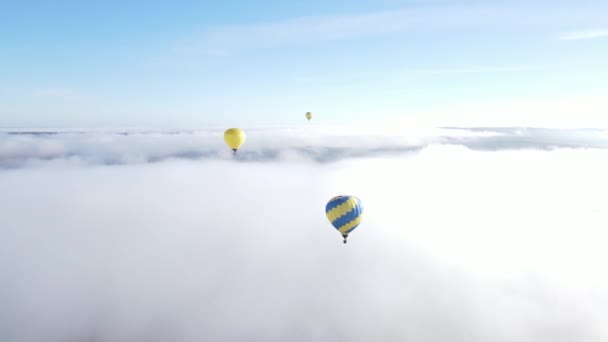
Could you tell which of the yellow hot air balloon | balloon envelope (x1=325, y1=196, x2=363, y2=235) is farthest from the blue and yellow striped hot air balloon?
the yellow hot air balloon

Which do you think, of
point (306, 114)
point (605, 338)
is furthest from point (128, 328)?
point (605, 338)

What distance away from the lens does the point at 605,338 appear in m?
200

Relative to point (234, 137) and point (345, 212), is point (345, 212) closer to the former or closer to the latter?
point (345, 212)

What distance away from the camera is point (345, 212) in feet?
177

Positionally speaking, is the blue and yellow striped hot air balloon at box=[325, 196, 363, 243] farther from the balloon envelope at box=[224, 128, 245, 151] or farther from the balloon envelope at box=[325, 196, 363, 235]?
the balloon envelope at box=[224, 128, 245, 151]

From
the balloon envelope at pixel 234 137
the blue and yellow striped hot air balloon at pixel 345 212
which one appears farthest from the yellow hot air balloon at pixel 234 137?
the blue and yellow striped hot air balloon at pixel 345 212

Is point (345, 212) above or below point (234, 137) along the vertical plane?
below

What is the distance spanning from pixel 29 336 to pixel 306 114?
20205 centimetres

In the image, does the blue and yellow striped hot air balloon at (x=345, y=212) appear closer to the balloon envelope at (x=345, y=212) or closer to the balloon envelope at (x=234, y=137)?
the balloon envelope at (x=345, y=212)

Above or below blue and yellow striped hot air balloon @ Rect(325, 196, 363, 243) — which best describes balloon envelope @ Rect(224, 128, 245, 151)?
A: above

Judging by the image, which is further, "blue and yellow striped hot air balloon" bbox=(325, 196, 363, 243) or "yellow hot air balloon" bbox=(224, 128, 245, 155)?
"yellow hot air balloon" bbox=(224, 128, 245, 155)

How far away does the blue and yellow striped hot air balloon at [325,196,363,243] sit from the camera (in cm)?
5400

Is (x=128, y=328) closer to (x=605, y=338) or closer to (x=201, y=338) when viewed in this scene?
(x=201, y=338)

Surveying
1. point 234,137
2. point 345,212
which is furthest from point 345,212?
point 234,137
